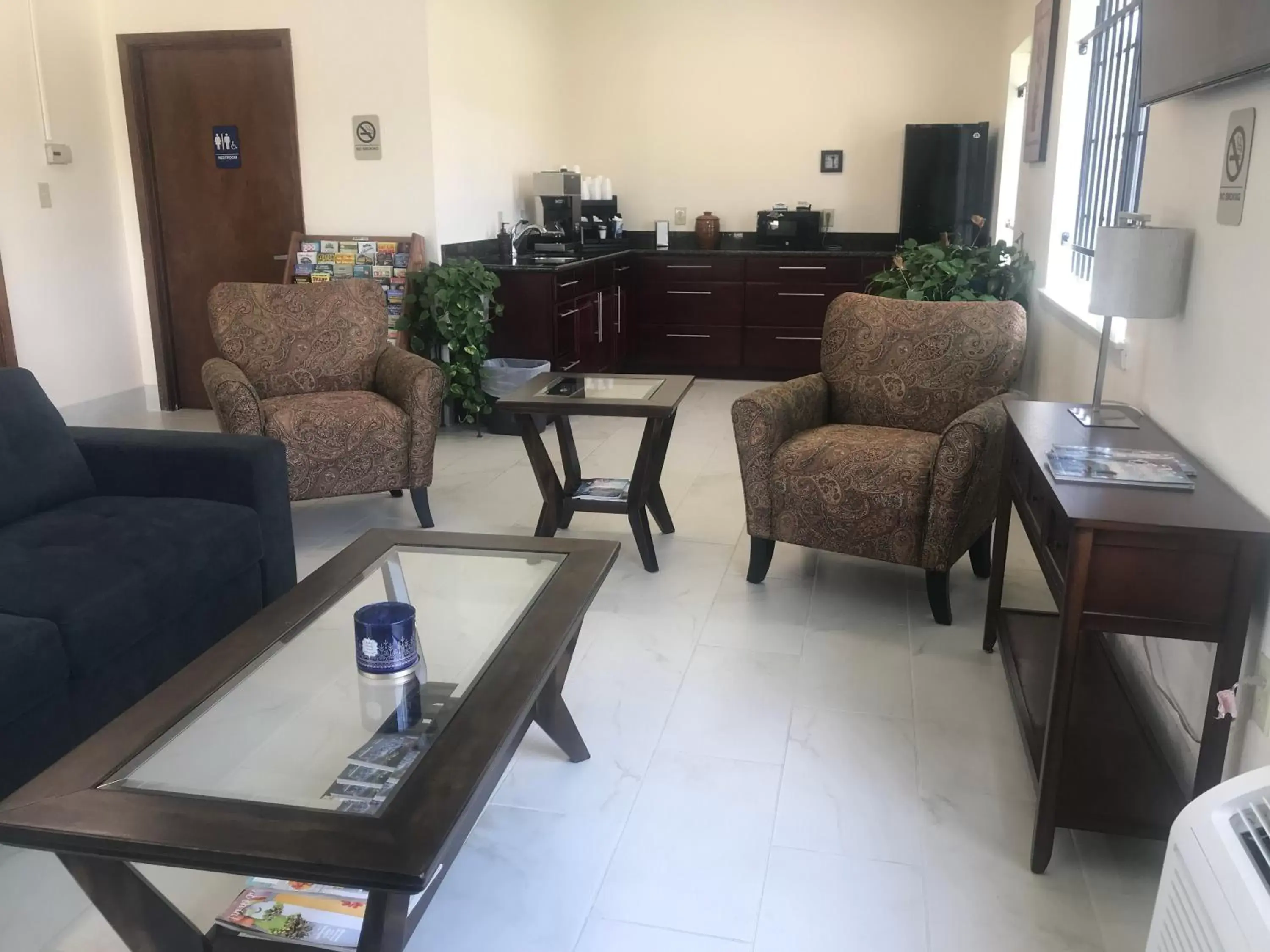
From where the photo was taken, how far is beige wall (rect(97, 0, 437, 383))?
15.8ft

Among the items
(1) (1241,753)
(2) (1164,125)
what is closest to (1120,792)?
(1) (1241,753)

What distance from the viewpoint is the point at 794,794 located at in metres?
2.07

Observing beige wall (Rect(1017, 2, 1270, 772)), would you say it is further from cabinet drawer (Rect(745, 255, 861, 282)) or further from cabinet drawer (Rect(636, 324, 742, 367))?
cabinet drawer (Rect(636, 324, 742, 367))

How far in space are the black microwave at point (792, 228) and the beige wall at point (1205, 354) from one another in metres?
3.73

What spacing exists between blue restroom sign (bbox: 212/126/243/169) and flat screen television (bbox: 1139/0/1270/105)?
172 inches

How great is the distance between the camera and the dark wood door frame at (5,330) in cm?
453

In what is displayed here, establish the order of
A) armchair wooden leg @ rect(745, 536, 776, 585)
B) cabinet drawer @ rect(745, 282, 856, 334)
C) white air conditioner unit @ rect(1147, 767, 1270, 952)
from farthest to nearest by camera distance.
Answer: cabinet drawer @ rect(745, 282, 856, 334), armchair wooden leg @ rect(745, 536, 776, 585), white air conditioner unit @ rect(1147, 767, 1270, 952)

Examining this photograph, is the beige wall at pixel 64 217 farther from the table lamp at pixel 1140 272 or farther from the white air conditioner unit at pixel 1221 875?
the white air conditioner unit at pixel 1221 875

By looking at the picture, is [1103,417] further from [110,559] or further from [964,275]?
[110,559]

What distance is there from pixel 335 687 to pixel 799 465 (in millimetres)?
1645

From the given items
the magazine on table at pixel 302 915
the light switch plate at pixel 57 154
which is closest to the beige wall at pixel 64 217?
the light switch plate at pixel 57 154

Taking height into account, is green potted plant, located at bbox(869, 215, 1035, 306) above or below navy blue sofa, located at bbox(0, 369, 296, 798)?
above

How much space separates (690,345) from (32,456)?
183 inches

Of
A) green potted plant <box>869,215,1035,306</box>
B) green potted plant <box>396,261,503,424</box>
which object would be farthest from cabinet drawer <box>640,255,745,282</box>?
green potted plant <box>869,215,1035,306</box>
